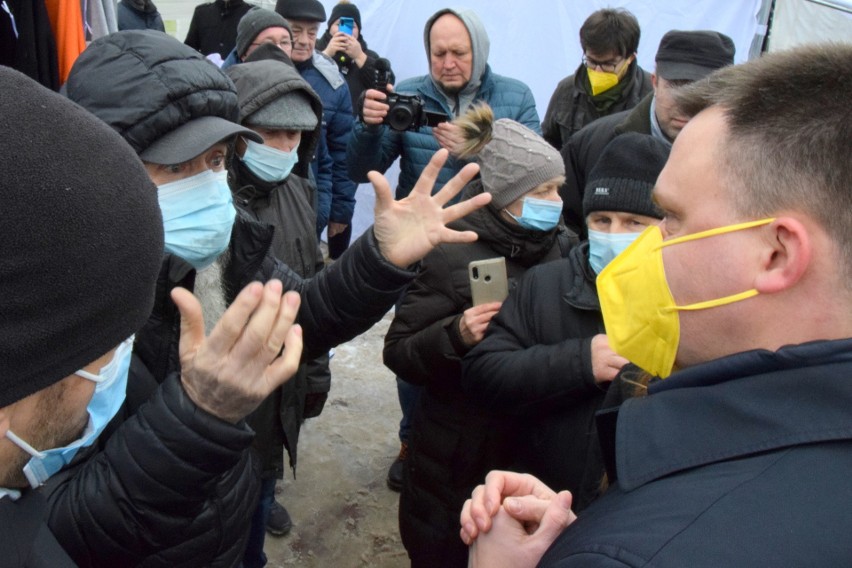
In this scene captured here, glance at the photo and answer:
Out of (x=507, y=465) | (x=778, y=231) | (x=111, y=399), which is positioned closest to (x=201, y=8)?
(x=507, y=465)

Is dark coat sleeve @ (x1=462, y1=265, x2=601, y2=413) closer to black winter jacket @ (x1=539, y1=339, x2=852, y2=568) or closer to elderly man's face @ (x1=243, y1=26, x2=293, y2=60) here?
black winter jacket @ (x1=539, y1=339, x2=852, y2=568)

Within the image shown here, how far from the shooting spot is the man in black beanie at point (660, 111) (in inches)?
130

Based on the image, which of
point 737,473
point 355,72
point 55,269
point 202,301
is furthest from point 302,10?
point 737,473

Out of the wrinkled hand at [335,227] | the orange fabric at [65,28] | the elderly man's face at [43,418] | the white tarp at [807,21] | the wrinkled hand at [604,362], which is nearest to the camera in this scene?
the elderly man's face at [43,418]

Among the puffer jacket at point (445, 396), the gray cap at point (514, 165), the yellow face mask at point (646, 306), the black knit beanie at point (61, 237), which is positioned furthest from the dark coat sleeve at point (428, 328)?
the black knit beanie at point (61, 237)

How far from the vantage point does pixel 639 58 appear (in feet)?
20.1

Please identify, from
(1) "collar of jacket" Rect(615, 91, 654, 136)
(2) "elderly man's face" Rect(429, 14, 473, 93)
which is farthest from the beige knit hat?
(2) "elderly man's face" Rect(429, 14, 473, 93)

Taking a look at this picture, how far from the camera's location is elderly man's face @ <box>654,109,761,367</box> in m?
1.13

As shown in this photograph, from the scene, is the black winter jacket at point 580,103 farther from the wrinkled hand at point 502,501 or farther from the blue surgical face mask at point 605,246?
the wrinkled hand at point 502,501

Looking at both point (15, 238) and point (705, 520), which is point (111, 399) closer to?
point (15, 238)

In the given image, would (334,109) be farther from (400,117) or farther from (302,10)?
(400,117)

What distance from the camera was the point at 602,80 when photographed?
4.29m

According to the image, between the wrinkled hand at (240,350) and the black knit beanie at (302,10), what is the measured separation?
167 inches

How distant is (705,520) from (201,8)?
21.4ft
